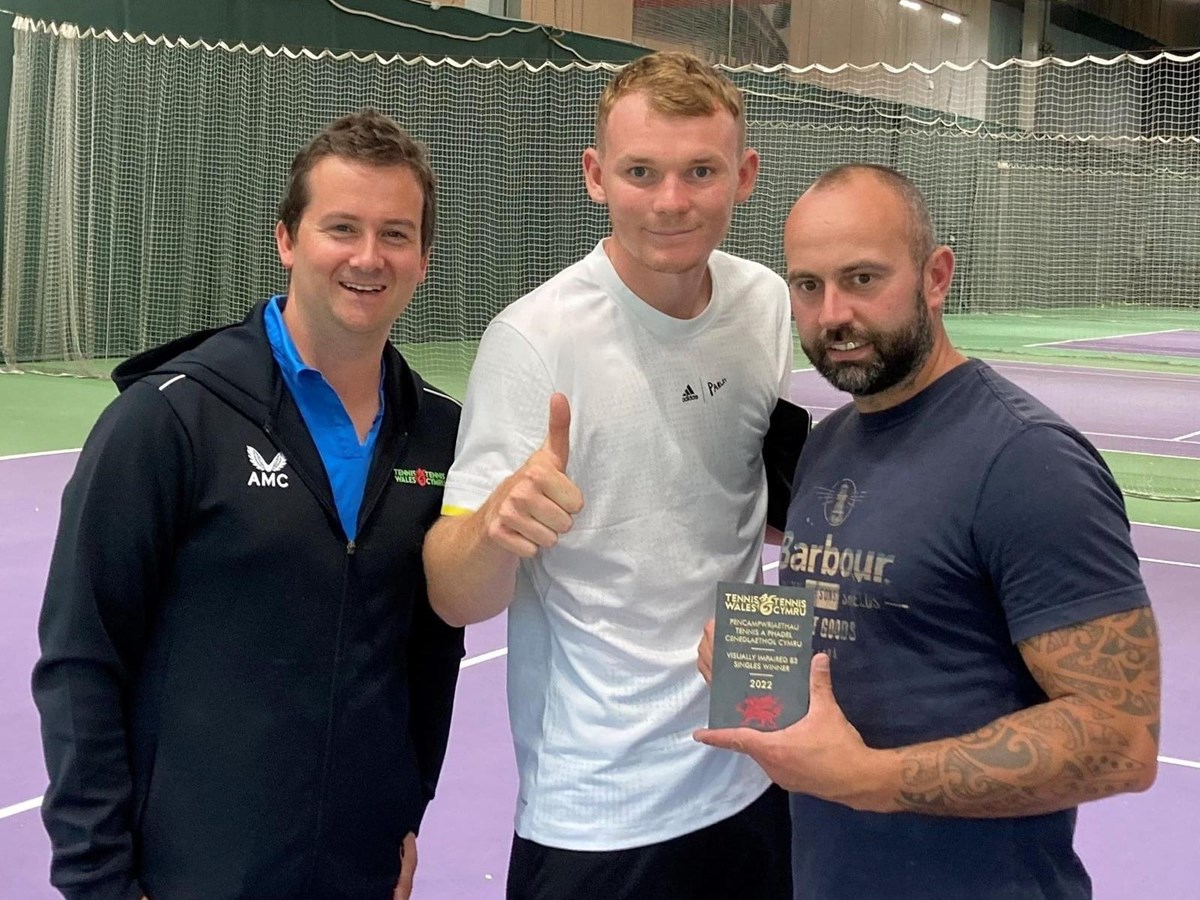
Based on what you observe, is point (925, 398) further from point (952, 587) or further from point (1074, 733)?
point (1074, 733)

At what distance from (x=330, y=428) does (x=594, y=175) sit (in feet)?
2.04

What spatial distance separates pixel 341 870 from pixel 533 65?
1534 centimetres

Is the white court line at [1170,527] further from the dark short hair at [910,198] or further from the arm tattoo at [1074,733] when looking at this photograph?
the arm tattoo at [1074,733]

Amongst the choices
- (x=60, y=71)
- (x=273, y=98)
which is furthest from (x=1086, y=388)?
(x=60, y=71)

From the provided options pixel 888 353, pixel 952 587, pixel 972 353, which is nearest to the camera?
pixel 952 587

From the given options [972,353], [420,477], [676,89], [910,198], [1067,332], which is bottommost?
[972,353]

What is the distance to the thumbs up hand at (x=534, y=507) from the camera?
1.92m

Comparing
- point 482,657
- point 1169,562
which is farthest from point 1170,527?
point 482,657

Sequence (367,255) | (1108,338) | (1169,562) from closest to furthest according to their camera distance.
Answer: (367,255)
(1169,562)
(1108,338)

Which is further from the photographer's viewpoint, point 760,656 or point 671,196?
point 671,196

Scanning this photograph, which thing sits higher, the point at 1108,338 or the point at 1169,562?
the point at 1108,338

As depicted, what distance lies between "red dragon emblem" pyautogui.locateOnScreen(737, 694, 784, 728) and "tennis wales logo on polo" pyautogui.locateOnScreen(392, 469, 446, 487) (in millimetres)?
711

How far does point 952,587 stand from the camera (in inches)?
→ 69.1

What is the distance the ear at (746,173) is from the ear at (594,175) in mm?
230
